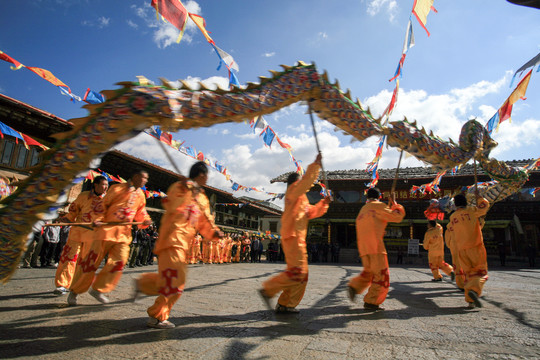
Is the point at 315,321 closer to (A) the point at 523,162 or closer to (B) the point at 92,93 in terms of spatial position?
(B) the point at 92,93

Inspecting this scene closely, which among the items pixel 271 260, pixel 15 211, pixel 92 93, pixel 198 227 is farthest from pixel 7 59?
pixel 271 260

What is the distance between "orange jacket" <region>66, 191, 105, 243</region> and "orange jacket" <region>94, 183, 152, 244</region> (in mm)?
179

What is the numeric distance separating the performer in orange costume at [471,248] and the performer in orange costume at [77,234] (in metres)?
5.21

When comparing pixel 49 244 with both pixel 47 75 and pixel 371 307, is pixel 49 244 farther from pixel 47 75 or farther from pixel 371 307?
pixel 371 307

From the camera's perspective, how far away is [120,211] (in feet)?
12.8

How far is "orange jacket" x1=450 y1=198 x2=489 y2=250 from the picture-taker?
14.3 feet

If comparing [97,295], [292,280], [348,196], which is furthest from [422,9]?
[348,196]

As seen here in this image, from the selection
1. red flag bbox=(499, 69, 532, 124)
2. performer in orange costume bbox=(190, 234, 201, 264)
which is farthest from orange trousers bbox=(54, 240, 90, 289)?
performer in orange costume bbox=(190, 234, 201, 264)

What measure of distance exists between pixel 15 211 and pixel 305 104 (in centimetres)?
292

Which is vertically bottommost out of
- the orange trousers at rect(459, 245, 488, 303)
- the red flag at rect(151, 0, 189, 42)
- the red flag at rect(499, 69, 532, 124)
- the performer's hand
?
the orange trousers at rect(459, 245, 488, 303)

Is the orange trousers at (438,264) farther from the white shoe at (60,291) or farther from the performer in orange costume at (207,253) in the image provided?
the performer in orange costume at (207,253)

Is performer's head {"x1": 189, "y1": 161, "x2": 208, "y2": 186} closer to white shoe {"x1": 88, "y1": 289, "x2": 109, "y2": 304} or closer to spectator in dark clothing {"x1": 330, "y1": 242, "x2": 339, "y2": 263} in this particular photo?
white shoe {"x1": 88, "y1": 289, "x2": 109, "y2": 304}

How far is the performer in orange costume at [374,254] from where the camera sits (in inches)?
148

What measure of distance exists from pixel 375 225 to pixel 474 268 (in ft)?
5.40
